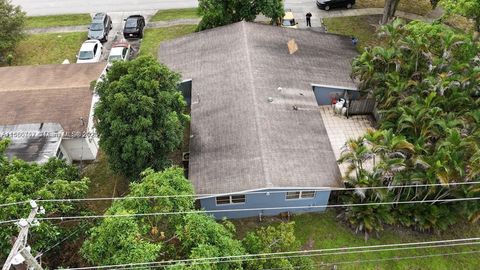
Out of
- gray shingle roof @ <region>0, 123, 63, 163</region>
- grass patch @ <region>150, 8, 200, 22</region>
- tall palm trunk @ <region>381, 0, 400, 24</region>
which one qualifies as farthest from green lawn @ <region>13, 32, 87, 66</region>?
tall palm trunk @ <region>381, 0, 400, 24</region>

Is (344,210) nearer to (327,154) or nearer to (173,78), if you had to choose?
(327,154)

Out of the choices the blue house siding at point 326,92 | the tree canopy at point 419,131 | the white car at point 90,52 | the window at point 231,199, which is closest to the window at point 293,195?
the window at point 231,199

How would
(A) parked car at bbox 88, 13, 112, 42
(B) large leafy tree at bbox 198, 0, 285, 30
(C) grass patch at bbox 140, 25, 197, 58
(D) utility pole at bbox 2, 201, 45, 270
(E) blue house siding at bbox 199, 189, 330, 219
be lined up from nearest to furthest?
(D) utility pole at bbox 2, 201, 45, 270
(E) blue house siding at bbox 199, 189, 330, 219
(B) large leafy tree at bbox 198, 0, 285, 30
(C) grass patch at bbox 140, 25, 197, 58
(A) parked car at bbox 88, 13, 112, 42

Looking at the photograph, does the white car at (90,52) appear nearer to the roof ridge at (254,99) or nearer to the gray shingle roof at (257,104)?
the gray shingle roof at (257,104)

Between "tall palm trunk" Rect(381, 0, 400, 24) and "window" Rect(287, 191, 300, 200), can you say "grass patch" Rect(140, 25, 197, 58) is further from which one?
"window" Rect(287, 191, 300, 200)

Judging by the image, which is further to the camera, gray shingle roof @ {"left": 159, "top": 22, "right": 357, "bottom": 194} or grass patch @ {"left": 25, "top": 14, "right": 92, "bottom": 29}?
grass patch @ {"left": 25, "top": 14, "right": 92, "bottom": 29}

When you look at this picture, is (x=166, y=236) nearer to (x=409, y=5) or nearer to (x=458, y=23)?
(x=458, y=23)

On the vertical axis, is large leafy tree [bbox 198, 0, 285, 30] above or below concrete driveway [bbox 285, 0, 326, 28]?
above

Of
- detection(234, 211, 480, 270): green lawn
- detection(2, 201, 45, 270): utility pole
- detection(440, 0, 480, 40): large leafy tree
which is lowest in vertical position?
detection(234, 211, 480, 270): green lawn
